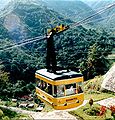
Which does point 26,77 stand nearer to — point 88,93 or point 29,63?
point 29,63

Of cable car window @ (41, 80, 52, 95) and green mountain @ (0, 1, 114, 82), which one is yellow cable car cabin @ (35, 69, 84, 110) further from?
green mountain @ (0, 1, 114, 82)

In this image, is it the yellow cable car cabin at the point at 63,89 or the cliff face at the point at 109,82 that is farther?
the cliff face at the point at 109,82

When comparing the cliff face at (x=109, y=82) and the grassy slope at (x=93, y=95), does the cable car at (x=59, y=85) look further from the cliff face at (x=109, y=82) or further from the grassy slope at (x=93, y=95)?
the cliff face at (x=109, y=82)

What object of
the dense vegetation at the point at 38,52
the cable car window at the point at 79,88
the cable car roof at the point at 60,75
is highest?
the cable car roof at the point at 60,75

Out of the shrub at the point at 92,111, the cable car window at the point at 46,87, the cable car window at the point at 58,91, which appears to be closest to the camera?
the cable car window at the point at 58,91

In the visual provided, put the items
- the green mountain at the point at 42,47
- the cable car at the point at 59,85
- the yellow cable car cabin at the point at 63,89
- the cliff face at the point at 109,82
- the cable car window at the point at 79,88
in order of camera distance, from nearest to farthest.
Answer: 1. the cable car at the point at 59,85
2. the yellow cable car cabin at the point at 63,89
3. the cable car window at the point at 79,88
4. the cliff face at the point at 109,82
5. the green mountain at the point at 42,47

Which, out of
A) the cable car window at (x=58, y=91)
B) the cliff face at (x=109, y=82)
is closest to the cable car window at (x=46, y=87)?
the cable car window at (x=58, y=91)
